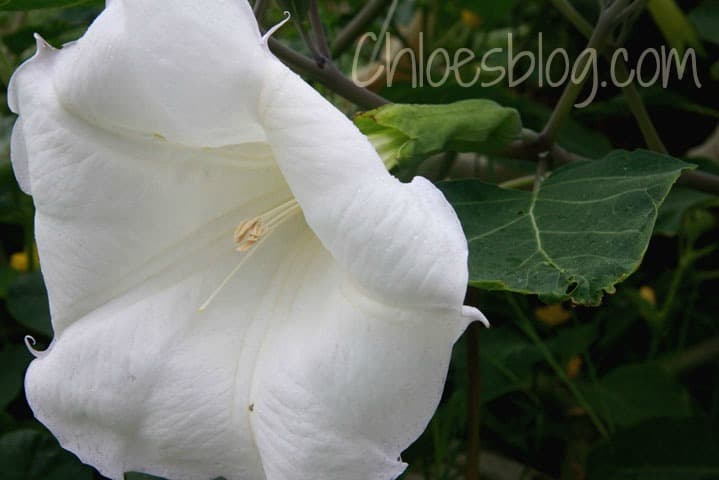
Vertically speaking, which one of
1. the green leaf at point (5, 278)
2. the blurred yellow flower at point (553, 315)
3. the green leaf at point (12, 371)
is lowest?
the green leaf at point (5, 278)

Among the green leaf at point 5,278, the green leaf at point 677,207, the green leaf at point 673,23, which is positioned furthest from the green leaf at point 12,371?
the green leaf at point 673,23

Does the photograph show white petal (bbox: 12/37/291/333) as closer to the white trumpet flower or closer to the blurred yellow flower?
the white trumpet flower

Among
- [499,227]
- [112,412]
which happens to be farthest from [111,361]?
[499,227]

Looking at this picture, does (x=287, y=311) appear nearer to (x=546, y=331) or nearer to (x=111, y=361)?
(x=111, y=361)

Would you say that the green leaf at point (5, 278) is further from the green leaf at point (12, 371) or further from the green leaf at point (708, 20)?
the green leaf at point (708, 20)

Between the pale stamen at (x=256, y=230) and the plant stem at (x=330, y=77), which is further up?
the plant stem at (x=330, y=77)

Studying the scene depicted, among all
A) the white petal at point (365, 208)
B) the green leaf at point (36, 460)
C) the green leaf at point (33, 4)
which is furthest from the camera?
the green leaf at point (36, 460)
